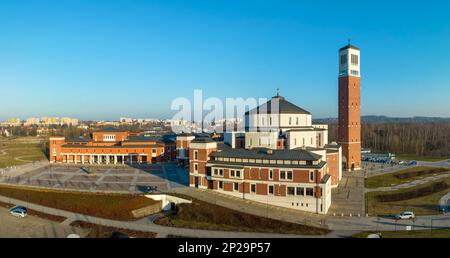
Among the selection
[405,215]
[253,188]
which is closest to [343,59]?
[253,188]

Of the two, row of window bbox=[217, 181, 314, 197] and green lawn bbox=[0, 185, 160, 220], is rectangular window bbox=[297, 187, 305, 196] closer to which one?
row of window bbox=[217, 181, 314, 197]

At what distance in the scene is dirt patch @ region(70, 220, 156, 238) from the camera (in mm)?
23891

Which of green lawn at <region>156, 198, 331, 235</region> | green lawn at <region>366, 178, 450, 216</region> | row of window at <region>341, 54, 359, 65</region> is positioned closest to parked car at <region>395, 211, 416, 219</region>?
green lawn at <region>366, 178, 450, 216</region>

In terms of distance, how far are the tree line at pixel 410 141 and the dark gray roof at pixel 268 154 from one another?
5680cm

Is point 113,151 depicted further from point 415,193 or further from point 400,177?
point 415,193

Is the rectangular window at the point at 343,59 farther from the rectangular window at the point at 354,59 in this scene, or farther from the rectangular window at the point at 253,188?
the rectangular window at the point at 253,188

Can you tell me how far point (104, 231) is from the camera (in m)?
A: 24.8

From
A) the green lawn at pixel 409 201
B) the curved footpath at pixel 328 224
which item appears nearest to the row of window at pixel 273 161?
the curved footpath at pixel 328 224

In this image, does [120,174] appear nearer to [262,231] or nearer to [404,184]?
[262,231]

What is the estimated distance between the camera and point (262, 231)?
24281 millimetres

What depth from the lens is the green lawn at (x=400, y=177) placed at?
42000mm

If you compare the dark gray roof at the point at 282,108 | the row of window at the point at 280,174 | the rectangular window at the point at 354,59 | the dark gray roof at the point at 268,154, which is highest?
the rectangular window at the point at 354,59

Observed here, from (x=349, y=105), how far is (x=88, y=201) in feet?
122
